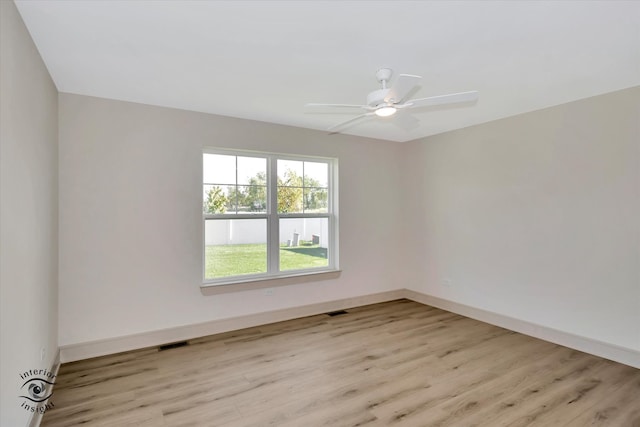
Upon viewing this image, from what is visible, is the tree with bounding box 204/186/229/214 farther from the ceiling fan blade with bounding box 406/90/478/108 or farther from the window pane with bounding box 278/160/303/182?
the ceiling fan blade with bounding box 406/90/478/108

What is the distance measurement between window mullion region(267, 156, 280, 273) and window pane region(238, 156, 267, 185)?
0.08 m

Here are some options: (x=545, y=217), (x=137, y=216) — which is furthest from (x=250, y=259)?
(x=545, y=217)

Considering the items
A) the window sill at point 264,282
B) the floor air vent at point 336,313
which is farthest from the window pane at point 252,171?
the floor air vent at point 336,313

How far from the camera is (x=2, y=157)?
1662mm

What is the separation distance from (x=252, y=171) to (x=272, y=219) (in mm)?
679

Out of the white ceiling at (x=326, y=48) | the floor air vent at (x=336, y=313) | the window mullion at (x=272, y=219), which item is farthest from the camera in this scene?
the floor air vent at (x=336, y=313)

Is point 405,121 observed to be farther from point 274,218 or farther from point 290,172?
point 274,218

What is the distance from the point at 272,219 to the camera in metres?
4.32

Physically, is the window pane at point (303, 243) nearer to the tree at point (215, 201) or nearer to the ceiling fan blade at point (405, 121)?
the tree at point (215, 201)

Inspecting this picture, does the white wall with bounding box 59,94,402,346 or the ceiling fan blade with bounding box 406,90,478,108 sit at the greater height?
the ceiling fan blade with bounding box 406,90,478,108

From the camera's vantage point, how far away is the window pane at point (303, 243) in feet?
14.6

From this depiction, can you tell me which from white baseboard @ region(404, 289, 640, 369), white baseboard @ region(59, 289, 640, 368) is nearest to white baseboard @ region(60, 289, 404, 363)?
white baseboard @ region(59, 289, 640, 368)

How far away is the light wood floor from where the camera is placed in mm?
2289

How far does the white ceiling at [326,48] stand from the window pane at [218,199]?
102cm
